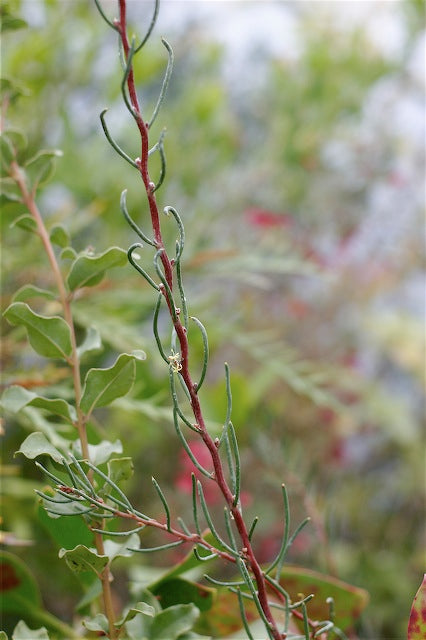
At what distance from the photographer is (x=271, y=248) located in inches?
26.2

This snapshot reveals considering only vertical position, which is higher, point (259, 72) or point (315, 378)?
point (259, 72)

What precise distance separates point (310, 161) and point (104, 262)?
36.9 inches

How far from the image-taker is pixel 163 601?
0.82 ft

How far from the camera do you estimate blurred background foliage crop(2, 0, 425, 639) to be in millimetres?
509

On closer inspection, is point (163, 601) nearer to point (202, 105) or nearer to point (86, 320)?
point (86, 320)

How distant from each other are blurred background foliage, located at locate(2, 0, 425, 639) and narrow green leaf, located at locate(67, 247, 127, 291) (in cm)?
7

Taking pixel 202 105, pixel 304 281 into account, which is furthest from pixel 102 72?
pixel 304 281

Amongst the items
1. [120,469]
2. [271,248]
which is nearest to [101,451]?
[120,469]

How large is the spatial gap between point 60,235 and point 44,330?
5cm

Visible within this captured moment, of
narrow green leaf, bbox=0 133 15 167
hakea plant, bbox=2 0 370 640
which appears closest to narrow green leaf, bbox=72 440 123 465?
hakea plant, bbox=2 0 370 640

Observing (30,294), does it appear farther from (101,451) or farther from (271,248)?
(271,248)

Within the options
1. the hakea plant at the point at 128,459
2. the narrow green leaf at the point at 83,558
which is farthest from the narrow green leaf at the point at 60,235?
the narrow green leaf at the point at 83,558

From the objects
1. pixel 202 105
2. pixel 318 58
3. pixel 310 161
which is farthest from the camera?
pixel 310 161

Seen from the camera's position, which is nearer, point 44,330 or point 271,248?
point 44,330
